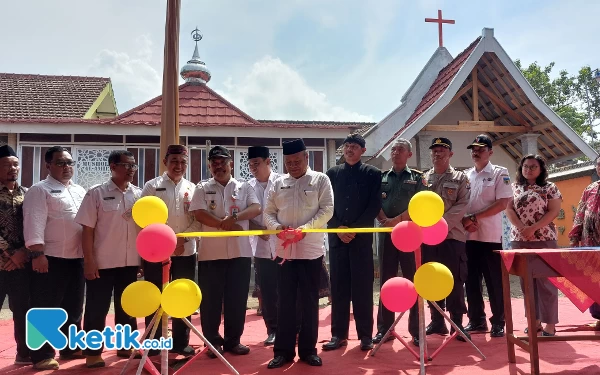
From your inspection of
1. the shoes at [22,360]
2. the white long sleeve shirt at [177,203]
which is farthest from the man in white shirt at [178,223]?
the shoes at [22,360]

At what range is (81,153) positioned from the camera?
905cm

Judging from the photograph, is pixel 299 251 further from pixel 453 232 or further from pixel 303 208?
pixel 453 232

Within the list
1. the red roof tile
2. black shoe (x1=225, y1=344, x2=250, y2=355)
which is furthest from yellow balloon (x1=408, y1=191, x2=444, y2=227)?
the red roof tile

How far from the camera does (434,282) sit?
125 inches

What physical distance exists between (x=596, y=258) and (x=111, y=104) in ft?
53.0

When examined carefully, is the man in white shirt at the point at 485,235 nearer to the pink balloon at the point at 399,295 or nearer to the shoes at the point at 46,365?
the pink balloon at the point at 399,295

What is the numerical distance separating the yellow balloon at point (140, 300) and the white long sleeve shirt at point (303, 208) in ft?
3.62

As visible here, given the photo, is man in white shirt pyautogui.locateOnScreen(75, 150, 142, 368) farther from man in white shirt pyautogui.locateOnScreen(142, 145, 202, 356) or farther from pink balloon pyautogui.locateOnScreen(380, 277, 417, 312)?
pink balloon pyautogui.locateOnScreen(380, 277, 417, 312)

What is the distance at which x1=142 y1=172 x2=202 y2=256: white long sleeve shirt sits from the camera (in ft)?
12.8

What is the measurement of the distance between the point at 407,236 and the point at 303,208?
2.99ft

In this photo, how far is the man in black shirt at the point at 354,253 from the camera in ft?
13.4

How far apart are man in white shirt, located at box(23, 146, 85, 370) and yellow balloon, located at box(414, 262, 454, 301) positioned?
9.47ft

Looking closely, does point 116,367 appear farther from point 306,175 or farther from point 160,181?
point 306,175

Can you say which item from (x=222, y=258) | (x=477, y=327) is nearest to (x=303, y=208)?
(x=222, y=258)
